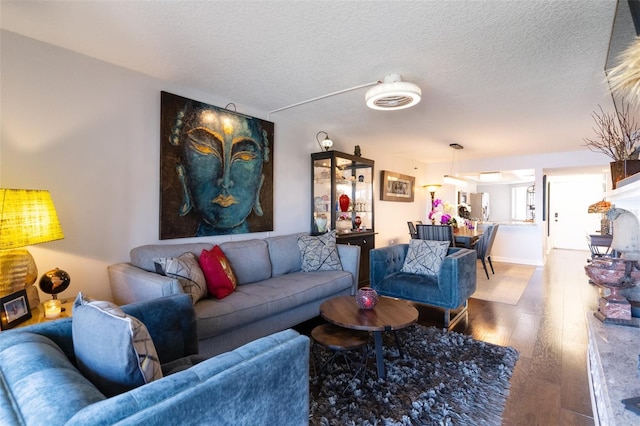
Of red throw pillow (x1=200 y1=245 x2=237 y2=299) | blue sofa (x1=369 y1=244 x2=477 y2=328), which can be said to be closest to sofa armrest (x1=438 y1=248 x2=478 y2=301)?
blue sofa (x1=369 y1=244 x2=477 y2=328)

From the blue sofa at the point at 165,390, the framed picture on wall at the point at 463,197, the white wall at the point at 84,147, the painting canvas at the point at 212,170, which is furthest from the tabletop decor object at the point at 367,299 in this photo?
the framed picture on wall at the point at 463,197

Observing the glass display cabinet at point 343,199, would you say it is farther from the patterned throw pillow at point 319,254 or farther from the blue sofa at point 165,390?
the blue sofa at point 165,390

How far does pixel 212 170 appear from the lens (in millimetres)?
3162

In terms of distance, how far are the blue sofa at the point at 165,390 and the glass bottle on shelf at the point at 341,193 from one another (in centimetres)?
309

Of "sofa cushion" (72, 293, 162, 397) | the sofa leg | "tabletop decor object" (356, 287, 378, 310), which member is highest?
"sofa cushion" (72, 293, 162, 397)

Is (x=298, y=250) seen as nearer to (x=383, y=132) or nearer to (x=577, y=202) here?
(x=383, y=132)

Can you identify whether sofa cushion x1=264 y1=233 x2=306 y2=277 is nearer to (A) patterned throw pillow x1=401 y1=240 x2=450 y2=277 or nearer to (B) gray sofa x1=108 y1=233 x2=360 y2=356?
(B) gray sofa x1=108 y1=233 x2=360 y2=356

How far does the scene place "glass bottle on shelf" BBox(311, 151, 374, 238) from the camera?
167 inches

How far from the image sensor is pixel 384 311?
231cm

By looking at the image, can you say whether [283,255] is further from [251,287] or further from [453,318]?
[453,318]

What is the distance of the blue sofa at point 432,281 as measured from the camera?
118 inches

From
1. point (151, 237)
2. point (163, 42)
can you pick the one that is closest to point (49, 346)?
point (151, 237)

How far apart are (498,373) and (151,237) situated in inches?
120

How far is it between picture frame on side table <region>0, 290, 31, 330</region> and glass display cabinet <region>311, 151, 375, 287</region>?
301 cm
